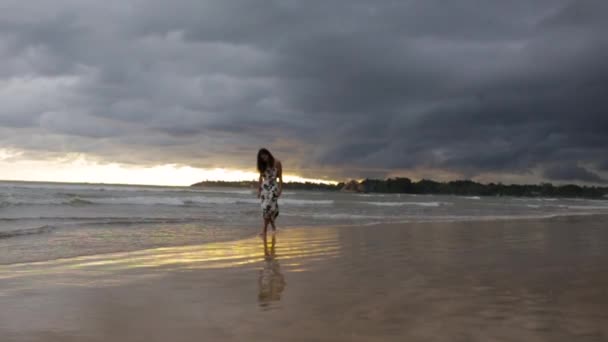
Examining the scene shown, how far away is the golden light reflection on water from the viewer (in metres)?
4.98

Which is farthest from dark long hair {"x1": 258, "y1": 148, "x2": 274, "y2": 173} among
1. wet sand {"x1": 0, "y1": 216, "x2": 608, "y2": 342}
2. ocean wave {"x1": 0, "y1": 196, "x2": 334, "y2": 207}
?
ocean wave {"x1": 0, "y1": 196, "x2": 334, "y2": 207}

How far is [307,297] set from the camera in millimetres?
4148

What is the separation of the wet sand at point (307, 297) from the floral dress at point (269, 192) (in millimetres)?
3784

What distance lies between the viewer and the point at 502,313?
362 centimetres

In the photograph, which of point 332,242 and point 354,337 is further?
point 332,242

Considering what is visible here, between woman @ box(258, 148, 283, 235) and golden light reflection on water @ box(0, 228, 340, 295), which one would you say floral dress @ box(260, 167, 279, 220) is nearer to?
woman @ box(258, 148, 283, 235)

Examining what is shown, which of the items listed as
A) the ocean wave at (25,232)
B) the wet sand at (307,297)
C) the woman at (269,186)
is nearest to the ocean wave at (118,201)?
the ocean wave at (25,232)

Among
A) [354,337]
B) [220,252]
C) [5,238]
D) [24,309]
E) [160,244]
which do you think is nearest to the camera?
[354,337]

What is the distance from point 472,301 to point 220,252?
424 centimetres

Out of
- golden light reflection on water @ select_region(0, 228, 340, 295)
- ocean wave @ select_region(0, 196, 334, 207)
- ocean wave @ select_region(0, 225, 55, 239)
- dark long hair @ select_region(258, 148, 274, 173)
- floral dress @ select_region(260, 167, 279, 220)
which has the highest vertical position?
dark long hair @ select_region(258, 148, 274, 173)

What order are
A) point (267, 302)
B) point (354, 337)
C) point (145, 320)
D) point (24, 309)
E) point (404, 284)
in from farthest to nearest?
point (404, 284)
point (267, 302)
point (24, 309)
point (145, 320)
point (354, 337)

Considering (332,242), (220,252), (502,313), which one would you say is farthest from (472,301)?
(332,242)

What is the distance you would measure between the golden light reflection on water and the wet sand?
0.07 ft

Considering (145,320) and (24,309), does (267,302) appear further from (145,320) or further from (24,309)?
(24,309)
